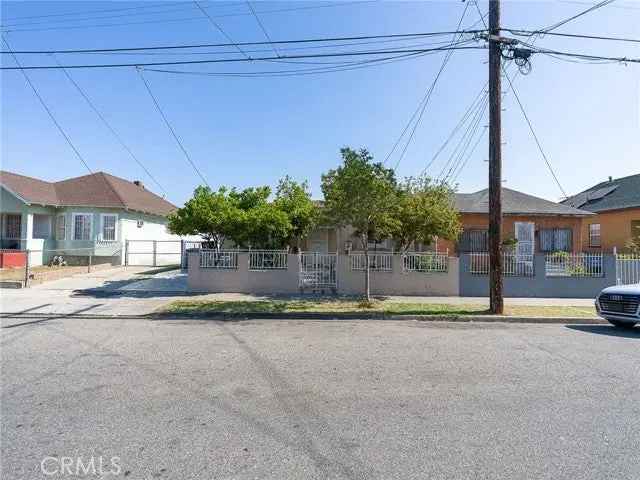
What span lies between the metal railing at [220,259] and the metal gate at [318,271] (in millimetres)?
2511

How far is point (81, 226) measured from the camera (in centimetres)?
2114

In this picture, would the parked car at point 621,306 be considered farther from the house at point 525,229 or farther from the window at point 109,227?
the window at point 109,227

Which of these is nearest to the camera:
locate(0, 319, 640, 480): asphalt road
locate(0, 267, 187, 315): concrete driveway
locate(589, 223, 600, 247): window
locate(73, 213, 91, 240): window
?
locate(0, 319, 640, 480): asphalt road

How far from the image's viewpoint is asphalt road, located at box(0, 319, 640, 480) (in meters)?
3.02

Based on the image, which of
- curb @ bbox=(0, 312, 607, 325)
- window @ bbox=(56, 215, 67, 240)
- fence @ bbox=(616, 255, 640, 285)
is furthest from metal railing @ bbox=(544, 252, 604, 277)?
window @ bbox=(56, 215, 67, 240)

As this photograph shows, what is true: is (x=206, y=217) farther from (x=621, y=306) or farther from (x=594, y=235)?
(x=594, y=235)

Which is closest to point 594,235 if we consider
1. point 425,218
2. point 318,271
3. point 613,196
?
point 613,196

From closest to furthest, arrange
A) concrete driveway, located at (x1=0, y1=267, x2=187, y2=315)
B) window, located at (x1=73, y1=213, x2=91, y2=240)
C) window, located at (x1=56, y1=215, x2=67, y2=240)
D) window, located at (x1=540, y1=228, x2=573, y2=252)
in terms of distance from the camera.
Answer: concrete driveway, located at (x1=0, y1=267, x2=187, y2=315) < window, located at (x1=540, y1=228, x2=573, y2=252) < window, located at (x1=73, y1=213, x2=91, y2=240) < window, located at (x1=56, y1=215, x2=67, y2=240)

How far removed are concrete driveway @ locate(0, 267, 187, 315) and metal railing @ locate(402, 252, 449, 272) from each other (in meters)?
8.28

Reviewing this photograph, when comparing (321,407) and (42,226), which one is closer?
(321,407)

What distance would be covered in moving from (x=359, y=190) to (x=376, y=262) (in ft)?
12.7

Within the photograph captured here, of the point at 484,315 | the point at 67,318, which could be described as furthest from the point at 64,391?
the point at 484,315

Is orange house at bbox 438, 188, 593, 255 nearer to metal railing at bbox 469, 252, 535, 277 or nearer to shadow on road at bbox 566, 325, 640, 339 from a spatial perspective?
metal railing at bbox 469, 252, 535, 277

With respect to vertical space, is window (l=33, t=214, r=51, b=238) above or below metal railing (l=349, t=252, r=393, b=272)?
above
